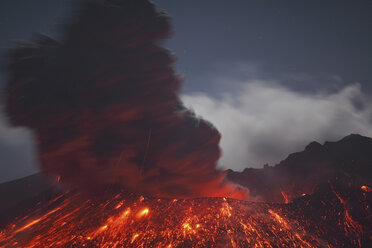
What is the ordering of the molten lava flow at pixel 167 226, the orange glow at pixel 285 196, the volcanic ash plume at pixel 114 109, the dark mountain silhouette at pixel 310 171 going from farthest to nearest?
the orange glow at pixel 285 196 < the dark mountain silhouette at pixel 310 171 < the volcanic ash plume at pixel 114 109 < the molten lava flow at pixel 167 226

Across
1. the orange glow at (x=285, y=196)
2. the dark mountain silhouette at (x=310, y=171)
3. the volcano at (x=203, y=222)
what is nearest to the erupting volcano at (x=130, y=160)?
the volcano at (x=203, y=222)

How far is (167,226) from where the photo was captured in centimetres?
912

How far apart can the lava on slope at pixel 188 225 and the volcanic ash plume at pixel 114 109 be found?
1.51m

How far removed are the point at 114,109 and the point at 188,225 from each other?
28.4 feet

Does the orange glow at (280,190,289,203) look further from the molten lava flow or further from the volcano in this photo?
the molten lava flow

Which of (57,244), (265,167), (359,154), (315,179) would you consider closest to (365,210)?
(315,179)

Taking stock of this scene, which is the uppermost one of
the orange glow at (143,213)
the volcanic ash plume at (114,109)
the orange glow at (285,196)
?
the volcanic ash plume at (114,109)

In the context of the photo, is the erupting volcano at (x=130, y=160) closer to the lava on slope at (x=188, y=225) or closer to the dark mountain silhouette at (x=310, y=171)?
the lava on slope at (x=188, y=225)

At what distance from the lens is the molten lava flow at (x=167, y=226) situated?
27.5ft

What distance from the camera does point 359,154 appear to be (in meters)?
13.5

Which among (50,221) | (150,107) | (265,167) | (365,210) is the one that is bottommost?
(50,221)

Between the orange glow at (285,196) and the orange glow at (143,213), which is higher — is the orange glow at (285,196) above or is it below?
below

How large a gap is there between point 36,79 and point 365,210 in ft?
67.0

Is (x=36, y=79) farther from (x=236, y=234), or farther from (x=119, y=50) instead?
(x=236, y=234)
